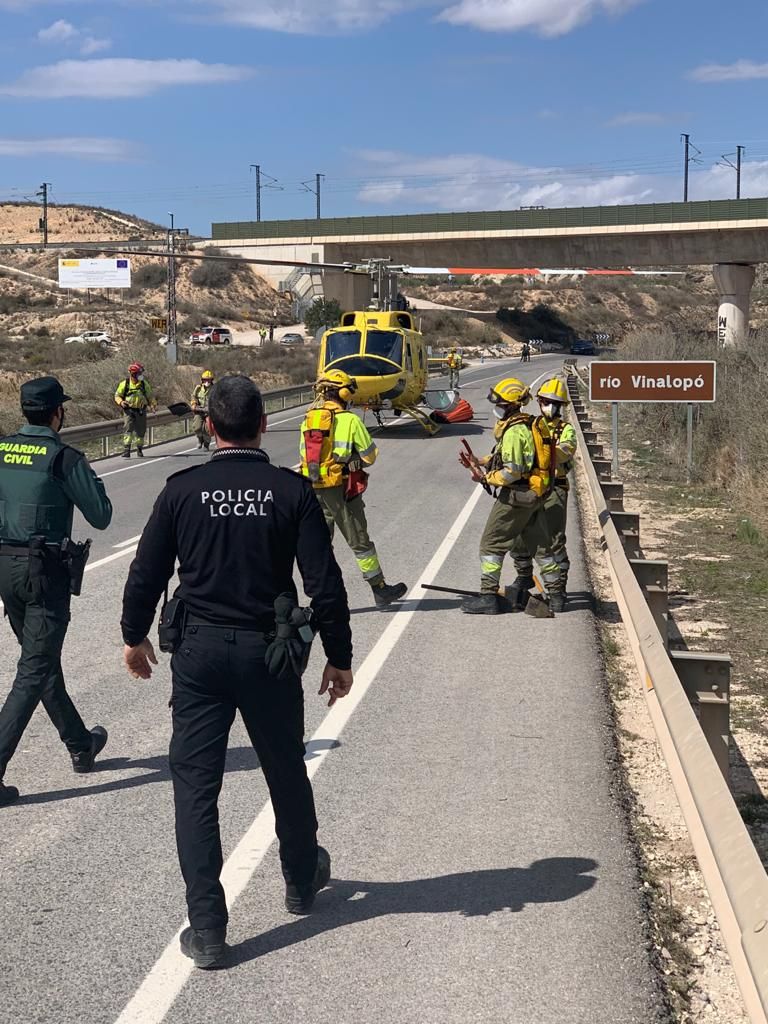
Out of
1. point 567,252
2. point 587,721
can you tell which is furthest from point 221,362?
point 587,721

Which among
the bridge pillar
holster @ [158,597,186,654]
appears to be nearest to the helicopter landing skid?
holster @ [158,597,186,654]

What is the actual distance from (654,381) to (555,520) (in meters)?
7.62

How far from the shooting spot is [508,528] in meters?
10.2

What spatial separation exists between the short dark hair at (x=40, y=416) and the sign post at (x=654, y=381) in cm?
1239

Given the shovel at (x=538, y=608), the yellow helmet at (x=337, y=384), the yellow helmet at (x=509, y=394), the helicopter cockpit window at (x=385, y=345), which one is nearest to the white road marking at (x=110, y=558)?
the yellow helmet at (x=337, y=384)

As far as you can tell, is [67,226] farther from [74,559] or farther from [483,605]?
[74,559]

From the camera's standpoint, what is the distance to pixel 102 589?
11570 millimetres

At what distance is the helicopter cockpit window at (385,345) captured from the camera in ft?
88.2

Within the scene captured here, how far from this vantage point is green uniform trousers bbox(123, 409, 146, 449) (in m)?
23.1

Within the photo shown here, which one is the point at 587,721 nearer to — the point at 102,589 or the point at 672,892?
the point at 672,892

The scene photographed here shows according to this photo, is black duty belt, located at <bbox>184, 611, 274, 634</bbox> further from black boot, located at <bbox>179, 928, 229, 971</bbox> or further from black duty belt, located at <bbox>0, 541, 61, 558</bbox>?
black duty belt, located at <bbox>0, 541, 61, 558</bbox>

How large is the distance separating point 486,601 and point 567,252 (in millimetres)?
61692

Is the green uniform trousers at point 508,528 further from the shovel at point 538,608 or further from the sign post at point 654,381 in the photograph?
the sign post at point 654,381

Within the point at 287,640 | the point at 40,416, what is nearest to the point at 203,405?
the point at 40,416
